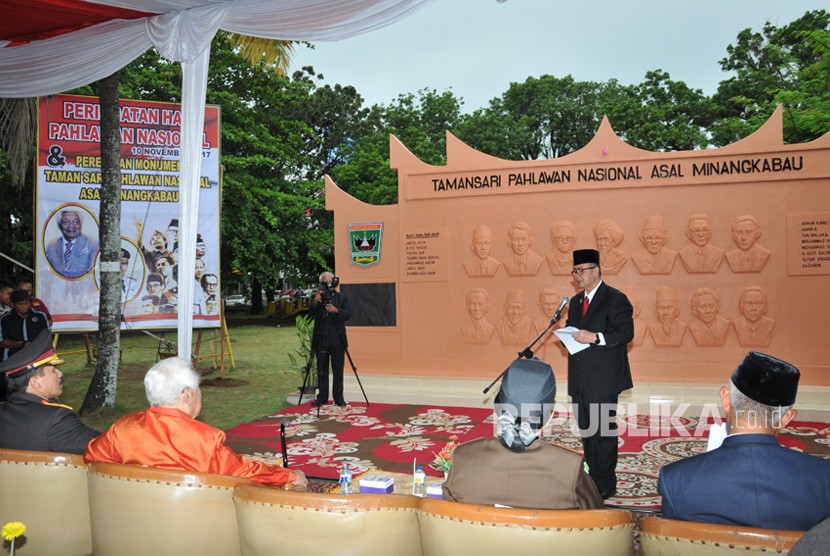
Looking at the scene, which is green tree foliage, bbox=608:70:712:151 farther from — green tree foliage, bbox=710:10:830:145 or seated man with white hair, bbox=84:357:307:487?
seated man with white hair, bbox=84:357:307:487

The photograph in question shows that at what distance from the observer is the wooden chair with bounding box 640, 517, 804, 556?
1.46 metres

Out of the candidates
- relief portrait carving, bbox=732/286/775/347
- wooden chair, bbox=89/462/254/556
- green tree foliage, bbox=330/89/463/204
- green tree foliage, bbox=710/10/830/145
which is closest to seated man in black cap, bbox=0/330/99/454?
wooden chair, bbox=89/462/254/556

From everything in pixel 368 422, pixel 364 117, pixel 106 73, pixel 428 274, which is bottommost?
pixel 368 422

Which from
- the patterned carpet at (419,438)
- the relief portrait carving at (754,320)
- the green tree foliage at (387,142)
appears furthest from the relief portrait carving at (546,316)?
the green tree foliage at (387,142)

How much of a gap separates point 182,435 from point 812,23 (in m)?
24.4

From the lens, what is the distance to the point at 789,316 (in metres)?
6.82

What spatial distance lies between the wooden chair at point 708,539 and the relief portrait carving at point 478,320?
19.9 feet

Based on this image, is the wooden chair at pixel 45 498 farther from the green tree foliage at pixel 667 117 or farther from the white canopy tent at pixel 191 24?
the green tree foliage at pixel 667 117

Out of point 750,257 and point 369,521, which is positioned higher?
point 750,257

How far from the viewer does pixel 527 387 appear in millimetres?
1974

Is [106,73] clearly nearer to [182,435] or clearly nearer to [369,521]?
[182,435]

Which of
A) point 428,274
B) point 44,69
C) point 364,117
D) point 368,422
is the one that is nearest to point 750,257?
point 428,274

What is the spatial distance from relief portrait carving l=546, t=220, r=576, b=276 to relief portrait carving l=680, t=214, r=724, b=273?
1.22 metres

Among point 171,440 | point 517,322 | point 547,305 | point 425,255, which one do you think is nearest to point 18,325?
point 425,255
